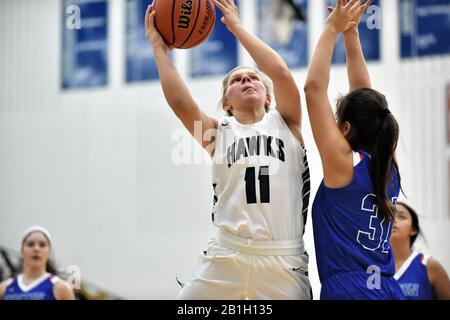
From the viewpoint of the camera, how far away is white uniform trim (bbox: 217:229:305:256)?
301 centimetres

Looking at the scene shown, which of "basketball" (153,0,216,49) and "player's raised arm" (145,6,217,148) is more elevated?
"basketball" (153,0,216,49)

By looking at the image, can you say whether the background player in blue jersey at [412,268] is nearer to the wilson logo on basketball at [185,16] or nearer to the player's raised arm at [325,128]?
the player's raised arm at [325,128]

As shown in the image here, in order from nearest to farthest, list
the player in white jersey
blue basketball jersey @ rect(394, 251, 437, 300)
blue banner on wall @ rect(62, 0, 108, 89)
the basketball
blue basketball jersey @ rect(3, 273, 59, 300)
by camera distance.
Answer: the player in white jersey
the basketball
blue basketball jersey @ rect(394, 251, 437, 300)
blue basketball jersey @ rect(3, 273, 59, 300)
blue banner on wall @ rect(62, 0, 108, 89)

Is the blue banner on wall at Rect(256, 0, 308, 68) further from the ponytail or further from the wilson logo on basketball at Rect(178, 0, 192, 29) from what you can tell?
the ponytail

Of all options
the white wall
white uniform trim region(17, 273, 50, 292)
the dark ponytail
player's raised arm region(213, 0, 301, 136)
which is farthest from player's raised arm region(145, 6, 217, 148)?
the white wall

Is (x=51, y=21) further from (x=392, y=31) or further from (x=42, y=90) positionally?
(x=392, y=31)

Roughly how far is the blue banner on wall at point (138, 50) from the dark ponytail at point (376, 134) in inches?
244

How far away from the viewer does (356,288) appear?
2758 millimetres

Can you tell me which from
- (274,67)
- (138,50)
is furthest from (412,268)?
(138,50)

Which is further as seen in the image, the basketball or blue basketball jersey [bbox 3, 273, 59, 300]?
blue basketball jersey [bbox 3, 273, 59, 300]

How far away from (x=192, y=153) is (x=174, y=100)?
16.4 feet

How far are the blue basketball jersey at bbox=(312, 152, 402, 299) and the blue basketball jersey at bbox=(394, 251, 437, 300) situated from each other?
184 cm

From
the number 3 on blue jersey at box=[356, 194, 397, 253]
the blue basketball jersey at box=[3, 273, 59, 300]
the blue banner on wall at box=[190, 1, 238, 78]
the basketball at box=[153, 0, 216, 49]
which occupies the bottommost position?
the blue basketball jersey at box=[3, 273, 59, 300]
